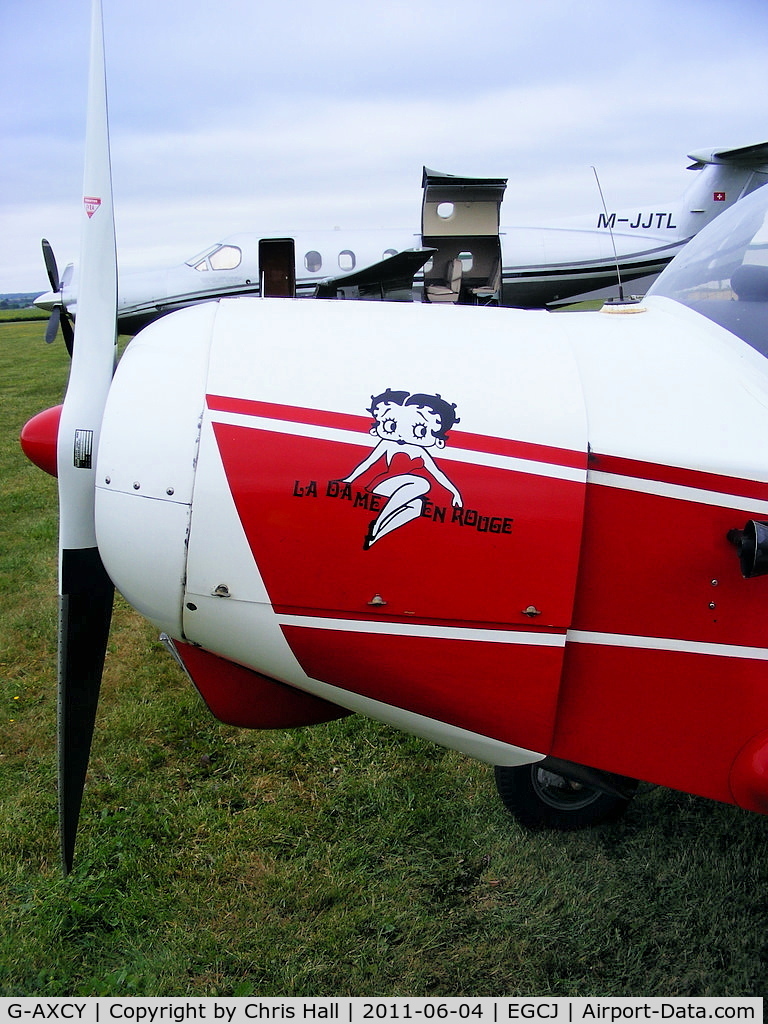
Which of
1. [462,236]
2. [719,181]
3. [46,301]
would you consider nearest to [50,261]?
[46,301]

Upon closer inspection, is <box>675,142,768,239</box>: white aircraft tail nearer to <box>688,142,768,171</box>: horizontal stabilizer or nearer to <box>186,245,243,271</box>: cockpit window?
<box>688,142,768,171</box>: horizontal stabilizer

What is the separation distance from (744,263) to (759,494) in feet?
2.54

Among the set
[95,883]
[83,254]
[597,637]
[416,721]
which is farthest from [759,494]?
[95,883]

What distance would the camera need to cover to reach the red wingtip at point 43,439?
2012 mm

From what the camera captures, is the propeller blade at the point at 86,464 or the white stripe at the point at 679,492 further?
the propeller blade at the point at 86,464

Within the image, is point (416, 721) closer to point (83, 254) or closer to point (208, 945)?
point (208, 945)

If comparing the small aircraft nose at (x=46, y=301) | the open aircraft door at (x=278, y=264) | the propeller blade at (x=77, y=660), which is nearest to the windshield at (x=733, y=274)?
the propeller blade at (x=77, y=660)

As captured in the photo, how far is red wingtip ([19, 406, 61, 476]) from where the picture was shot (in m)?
2.01

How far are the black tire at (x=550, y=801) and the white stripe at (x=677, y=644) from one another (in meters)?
1.09

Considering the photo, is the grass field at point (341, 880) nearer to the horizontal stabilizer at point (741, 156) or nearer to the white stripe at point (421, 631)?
the white stripe at point (421, 631)

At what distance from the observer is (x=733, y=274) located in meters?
2.02

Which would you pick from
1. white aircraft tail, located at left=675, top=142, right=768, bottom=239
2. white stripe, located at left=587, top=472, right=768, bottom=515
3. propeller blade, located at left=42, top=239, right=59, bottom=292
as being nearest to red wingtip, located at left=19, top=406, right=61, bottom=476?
white stripe, located at left=587, top=472, right=768, bottom=515

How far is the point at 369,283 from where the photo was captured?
1155 centimetres

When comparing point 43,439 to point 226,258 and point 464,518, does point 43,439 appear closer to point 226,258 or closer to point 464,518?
→ point 464,518
